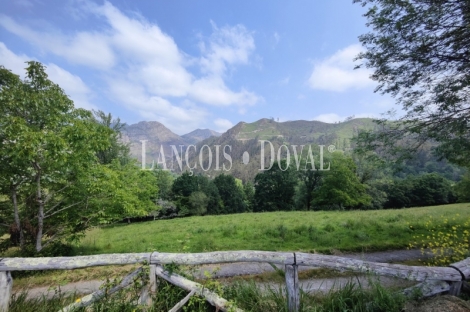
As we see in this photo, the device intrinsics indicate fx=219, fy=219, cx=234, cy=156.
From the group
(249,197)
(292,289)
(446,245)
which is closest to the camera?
(292,289)

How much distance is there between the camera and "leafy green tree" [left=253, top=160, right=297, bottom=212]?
40.4 metres

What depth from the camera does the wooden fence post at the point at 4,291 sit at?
3199 mm

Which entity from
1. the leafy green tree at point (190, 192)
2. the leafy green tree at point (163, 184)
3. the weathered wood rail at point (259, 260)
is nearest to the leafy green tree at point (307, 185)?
the leafy green tree at point (190, 192)

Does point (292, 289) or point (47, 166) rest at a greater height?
point (47, 166)

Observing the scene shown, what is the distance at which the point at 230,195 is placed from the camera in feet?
152

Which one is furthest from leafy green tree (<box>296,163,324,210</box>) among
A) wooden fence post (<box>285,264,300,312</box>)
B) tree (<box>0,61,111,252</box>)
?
wooden fence post (<box>285,264,300,312</box>)

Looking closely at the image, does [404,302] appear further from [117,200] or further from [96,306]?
[117,200]

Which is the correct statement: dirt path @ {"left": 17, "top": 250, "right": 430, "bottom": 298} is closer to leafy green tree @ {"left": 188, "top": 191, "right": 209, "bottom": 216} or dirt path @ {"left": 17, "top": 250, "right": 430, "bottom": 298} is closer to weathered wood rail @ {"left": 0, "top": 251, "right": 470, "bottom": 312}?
weathered wood rail @ {"left": 0, "top": 251, "right": 470, "bottom": 312}

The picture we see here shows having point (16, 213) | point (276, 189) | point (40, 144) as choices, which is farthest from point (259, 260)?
point (276, 189)

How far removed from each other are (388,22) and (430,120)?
3286 millimetres

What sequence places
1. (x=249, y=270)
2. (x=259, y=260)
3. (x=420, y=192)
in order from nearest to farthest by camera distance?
(x=259, y=260) < (x=249, y=270) < (x=420, y=192)

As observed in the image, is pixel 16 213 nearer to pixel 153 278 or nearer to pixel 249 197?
pixel 153 278

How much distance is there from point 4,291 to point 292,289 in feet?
13.8

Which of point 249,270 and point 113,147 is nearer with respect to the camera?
point 249,270
